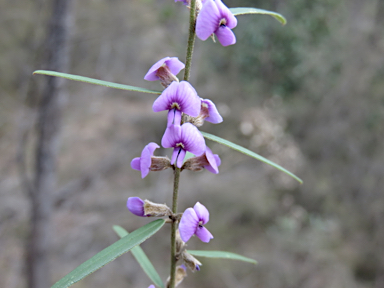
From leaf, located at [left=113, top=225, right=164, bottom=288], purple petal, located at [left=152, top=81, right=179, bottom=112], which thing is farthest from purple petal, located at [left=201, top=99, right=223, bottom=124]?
leaf, located at [left=113, top=225, right=164, bottom=288]

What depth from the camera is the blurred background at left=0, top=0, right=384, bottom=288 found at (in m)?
5.56

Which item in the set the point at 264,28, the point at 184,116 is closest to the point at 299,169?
the point at 264,28

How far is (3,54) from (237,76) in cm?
574

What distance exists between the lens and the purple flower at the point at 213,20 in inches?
28.3

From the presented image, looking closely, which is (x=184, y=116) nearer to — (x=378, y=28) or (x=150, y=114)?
(x=150, y=114)

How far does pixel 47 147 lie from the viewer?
3.98 metres

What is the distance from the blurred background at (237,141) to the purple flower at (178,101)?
12.8ft

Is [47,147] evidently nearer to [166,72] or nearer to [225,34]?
[166,72]

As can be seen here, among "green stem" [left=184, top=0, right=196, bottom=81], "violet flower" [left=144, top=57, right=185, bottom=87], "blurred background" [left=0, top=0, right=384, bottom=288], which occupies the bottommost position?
"blurred background" [left=0, top=0, right=384, bottom=288]

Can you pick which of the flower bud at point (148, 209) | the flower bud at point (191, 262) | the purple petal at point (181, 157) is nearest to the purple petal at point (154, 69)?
the purple petal at point (181, 157)

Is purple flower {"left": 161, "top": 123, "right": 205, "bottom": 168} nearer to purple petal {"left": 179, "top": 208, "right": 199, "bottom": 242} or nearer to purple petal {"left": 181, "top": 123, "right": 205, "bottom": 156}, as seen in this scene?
purple petal {"left": 181, "top": 123, "right": 205, "bottom": 156}

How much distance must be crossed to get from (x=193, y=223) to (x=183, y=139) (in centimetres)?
21

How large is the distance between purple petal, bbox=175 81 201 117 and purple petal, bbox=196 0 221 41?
118 mm

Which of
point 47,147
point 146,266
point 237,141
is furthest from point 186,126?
point 237,141
